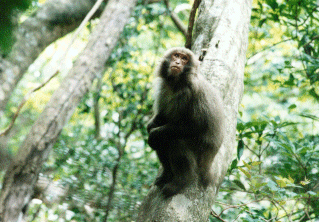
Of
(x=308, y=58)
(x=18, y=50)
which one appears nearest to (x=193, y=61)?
(x=308, y=58)

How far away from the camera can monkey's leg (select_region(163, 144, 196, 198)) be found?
256 centimetres

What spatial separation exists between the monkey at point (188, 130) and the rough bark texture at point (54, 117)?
174cm

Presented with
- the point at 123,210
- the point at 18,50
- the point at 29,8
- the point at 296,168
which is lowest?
the point at 123,210

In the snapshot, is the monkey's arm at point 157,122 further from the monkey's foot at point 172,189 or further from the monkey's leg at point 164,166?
the monkey's foot at point 172,189

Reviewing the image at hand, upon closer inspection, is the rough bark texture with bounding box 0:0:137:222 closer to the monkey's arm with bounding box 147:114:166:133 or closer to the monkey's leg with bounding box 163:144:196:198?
the monkey's arm with bounding box 147:114:166:133

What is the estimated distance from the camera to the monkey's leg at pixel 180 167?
256cm

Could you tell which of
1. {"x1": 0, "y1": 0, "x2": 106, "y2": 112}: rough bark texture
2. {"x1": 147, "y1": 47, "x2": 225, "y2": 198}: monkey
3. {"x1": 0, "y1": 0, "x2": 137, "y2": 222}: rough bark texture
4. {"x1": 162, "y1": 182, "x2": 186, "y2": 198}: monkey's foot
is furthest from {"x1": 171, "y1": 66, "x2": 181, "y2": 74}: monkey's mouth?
{"x1": 0, "y1": 0, "x2": 106, "y2": 112}: rough bark texture

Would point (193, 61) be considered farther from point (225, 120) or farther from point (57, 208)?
point (57, 208)

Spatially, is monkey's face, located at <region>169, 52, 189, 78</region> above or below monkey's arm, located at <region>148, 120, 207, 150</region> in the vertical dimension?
above

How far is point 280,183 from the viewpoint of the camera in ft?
10.3

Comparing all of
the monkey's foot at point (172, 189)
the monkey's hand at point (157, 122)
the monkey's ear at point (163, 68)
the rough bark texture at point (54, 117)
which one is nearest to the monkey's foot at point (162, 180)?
the monkey's foot at point (172, 189)

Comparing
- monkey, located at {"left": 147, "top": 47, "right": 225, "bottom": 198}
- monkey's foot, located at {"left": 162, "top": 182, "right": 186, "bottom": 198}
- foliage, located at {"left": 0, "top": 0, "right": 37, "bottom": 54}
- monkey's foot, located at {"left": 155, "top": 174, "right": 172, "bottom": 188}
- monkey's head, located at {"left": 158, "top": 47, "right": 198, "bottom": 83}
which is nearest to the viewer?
foliage, located at {"left": 0, "top": 0, "right": 37, "bottom": 54}

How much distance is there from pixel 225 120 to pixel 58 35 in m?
4.64

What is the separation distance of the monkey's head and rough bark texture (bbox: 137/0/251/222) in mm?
204
